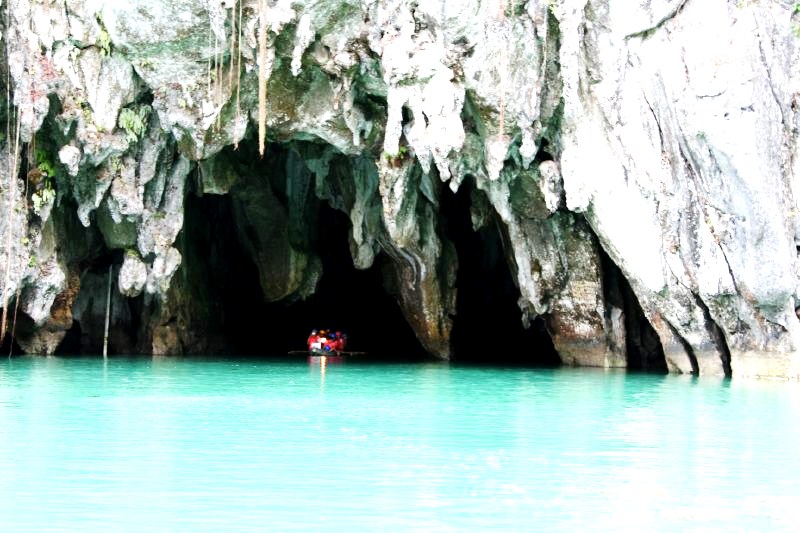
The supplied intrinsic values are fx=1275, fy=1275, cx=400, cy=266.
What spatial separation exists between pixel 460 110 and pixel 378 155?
292 centimetres

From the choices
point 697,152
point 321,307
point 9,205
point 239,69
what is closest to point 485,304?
point 321,307

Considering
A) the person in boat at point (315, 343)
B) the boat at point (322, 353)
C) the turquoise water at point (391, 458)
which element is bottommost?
the turquoise water at point (391, 458)

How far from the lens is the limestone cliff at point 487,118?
75.4 feet

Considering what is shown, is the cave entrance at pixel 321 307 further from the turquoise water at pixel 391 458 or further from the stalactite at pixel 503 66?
the turquoise water at pixel 391 458

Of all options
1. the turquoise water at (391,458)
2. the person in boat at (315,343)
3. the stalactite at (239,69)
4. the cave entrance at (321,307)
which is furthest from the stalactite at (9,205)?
the person in boat at (315,343)

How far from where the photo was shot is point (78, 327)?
34062 millimetres

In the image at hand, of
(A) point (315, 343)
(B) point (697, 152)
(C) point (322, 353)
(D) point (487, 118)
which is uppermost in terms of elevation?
(D) point (487, 118)

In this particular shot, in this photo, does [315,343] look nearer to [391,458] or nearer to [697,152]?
[697,152]

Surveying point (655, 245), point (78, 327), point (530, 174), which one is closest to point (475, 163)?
point (530, 174)

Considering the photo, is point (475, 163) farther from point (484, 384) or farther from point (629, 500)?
point (629, 500)

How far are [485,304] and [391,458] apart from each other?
87.4ft

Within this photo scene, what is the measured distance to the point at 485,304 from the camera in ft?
128

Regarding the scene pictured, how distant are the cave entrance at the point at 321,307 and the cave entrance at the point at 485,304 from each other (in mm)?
1803

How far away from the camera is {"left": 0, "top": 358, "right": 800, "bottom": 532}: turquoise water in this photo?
32.5ft
